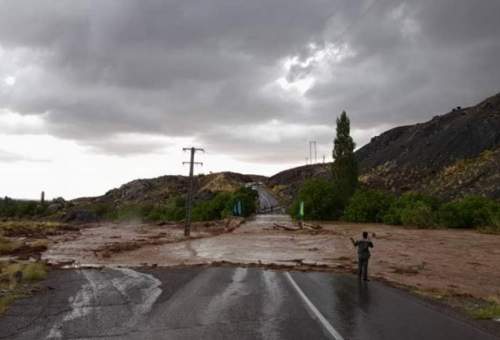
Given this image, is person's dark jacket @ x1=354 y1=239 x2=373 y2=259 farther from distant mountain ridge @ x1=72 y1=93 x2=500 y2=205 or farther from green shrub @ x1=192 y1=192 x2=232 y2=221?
green shrub @ x1=192 y1=192 x2=232 y2=221

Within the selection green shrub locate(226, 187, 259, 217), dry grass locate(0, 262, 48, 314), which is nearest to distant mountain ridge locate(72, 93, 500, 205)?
green shrub locate(226, 187, 259, 217)

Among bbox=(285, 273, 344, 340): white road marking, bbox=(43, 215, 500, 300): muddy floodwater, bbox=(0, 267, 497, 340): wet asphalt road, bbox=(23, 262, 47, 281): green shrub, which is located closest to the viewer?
bbox=(285, 273, 344, 340): white road marking

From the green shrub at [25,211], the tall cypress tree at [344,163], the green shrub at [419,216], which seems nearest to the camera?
the green shrub at [419,216]

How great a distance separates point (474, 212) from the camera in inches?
2400

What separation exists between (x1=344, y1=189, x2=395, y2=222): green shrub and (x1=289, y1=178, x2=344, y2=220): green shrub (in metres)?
4.94

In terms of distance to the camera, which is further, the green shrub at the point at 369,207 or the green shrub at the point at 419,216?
the green shrub at the point at 369,207

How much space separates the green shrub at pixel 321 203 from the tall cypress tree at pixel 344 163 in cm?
268

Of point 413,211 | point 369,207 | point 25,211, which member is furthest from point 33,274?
point 25,211

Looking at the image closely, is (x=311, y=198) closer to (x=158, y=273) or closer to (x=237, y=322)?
(x=158, y=273)

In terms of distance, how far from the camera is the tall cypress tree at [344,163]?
8862cm

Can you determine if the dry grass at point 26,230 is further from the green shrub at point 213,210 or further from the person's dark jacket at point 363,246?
the person's dark jacket at point 363,246

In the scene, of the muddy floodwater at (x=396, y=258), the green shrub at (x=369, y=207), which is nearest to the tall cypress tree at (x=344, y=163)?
the green shrub at (x=369, y=207)

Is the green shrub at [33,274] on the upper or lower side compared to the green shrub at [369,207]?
lower

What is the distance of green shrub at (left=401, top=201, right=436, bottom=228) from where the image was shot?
211ft
